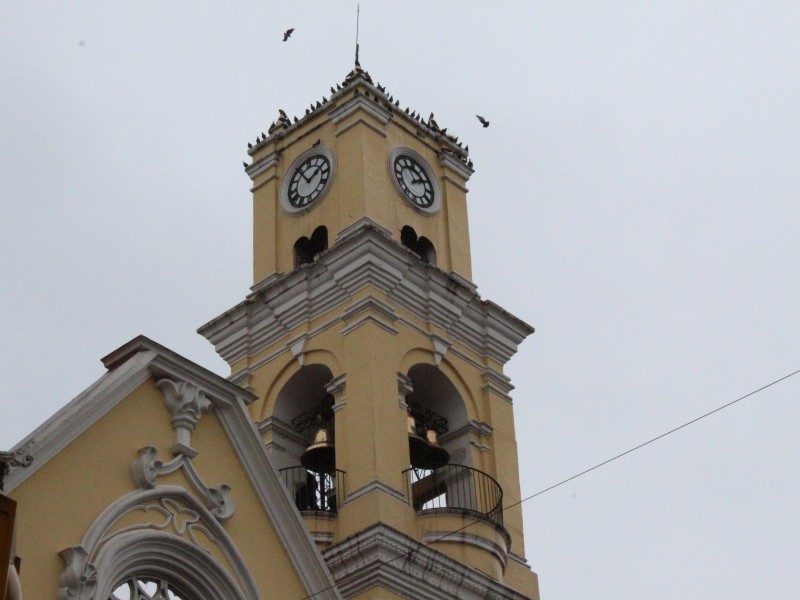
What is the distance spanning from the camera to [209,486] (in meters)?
18.2

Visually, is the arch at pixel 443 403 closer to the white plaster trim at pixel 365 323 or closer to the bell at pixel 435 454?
the bell at pixel 435 454

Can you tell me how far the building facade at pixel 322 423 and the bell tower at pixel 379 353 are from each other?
31 mm

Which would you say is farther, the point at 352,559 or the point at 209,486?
the point at 352,559

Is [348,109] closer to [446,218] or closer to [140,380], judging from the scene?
[446,218]

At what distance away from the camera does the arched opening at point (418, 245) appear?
2502 cm

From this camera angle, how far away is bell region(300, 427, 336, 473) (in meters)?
23.0

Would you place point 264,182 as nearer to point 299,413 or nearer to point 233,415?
point 299,413

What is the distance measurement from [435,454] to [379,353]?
1.60 m

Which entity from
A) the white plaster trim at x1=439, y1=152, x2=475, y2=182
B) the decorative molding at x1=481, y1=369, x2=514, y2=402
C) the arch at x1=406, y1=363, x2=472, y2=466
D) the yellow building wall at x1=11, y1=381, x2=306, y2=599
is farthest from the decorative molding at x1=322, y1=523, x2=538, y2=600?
the white plaster trim at x1=439, y1=152, x2=475, y2=182

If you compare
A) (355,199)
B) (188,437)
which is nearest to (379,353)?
(355,199)

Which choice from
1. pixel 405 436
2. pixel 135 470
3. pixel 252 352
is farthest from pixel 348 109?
pixel 135 470

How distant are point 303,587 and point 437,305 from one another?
6404 mm

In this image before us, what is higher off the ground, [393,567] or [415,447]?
[415,447]

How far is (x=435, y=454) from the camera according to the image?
76.7 feet
